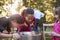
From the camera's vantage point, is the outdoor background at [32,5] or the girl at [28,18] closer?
the girl at [28,18]

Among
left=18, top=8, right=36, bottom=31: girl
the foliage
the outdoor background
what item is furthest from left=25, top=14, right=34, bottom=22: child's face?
the foliage

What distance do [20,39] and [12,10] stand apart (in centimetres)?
214

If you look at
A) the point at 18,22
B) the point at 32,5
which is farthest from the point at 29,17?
the point at 32,5

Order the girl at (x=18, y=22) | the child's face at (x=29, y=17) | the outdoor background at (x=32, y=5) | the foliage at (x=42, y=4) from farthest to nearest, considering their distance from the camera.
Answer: the foliage at (x=42, y=4) → the outdoor background at (x=32, y=5) → the child's face at (x=29, y=17) → the girl at (x=18, y=22)

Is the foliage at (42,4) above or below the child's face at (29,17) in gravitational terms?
below

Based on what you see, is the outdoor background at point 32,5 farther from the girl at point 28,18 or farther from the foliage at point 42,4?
the girl at point 28,18

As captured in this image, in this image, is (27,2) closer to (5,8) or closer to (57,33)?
(5,8)

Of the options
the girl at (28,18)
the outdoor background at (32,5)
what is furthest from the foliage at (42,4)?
the girl at (28,18)

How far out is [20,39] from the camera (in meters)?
2.81

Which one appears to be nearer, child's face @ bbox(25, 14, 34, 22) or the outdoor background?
child's face @ bbox(25, 14, 34, 22)

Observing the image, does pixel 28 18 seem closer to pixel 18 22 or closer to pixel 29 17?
pixel 29 17

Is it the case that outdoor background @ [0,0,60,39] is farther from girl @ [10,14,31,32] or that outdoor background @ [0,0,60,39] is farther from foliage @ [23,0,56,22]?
girl @ [10,14,31,32]

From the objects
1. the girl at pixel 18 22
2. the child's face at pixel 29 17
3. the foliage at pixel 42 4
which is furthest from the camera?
the foliage at pixel 42 4

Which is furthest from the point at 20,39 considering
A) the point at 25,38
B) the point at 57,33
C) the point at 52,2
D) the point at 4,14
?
the point at 52,2
